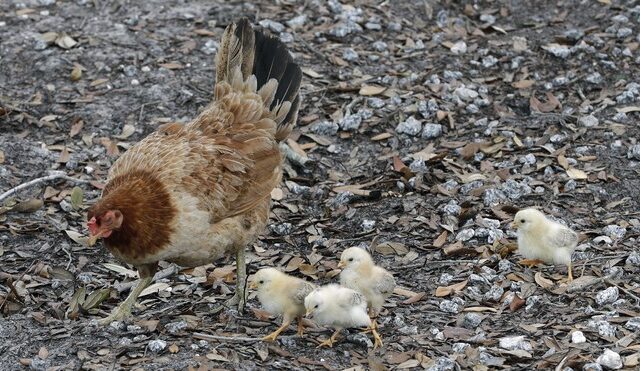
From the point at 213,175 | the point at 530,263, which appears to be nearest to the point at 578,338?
the point at 530,263

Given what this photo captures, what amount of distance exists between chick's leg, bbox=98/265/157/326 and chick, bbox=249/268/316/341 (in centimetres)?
80

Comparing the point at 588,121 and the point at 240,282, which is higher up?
the point at 588,121

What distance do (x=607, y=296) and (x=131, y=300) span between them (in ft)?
9.91

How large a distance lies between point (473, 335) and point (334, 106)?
3794mm

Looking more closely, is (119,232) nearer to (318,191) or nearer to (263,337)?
(263,337)

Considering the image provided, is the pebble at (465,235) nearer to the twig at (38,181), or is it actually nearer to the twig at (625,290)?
the twig at (625,290)

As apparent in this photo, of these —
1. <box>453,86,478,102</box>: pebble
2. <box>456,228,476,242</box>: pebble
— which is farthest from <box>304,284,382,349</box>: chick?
<box>453,86,478,102</box>: pebble

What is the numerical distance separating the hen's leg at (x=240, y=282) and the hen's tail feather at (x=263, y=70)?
1041 millimetres

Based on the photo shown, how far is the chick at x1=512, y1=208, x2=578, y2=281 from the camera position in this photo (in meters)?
6.73

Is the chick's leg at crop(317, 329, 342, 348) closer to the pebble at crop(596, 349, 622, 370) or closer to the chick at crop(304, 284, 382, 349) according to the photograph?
the chick at crop(304, 284, 382, 349)

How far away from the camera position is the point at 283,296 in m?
6.16

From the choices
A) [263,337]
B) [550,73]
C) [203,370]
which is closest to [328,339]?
[263,337]

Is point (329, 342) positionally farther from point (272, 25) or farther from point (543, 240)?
point (272, 25)

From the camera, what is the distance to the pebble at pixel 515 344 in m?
5.94
